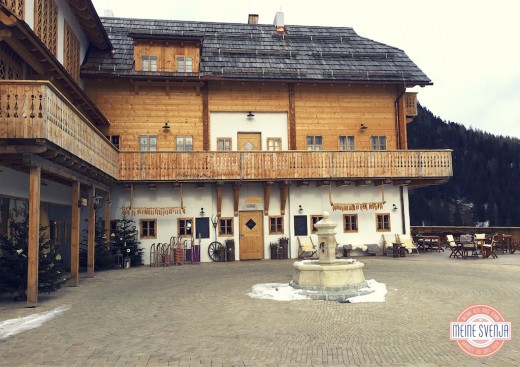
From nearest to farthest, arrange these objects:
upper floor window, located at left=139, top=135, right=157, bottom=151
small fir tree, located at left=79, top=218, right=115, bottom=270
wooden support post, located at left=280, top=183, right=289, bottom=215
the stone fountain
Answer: the stone fountain, small fir tree, located at left=79, top=218, right=115, bottom=270, wooden support post, located at left=280, top=183, right=289, bottom=215, upper floor window, located at left=139, top=135, right=157, bottom=151

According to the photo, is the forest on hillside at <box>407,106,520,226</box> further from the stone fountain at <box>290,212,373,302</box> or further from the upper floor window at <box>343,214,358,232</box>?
the stone fountain at <box>290,212,373,302</box>

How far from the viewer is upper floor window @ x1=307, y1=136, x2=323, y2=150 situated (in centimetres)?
2314

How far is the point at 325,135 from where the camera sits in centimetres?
2328

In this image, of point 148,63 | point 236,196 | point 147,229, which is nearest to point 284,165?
point 236,196

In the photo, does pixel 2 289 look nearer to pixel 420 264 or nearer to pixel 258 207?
pixel 258 207

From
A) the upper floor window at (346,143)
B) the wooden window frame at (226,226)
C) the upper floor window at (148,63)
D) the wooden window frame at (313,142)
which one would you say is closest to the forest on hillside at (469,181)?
the upper floor window at (346,143)

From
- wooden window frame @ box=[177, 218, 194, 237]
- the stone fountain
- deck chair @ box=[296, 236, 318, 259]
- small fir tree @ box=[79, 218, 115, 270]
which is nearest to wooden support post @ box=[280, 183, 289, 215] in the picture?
deck chair @ box=[296, 236, 318, 259]

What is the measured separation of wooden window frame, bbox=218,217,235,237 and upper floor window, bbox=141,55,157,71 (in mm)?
8270

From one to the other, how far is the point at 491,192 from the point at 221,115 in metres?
77.6

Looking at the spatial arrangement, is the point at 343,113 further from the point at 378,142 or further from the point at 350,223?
the point at 350,223

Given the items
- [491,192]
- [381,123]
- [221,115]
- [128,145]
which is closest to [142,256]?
[128,145]

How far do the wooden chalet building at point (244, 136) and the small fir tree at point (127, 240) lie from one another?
1.68 ft

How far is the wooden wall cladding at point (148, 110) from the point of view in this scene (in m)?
21.9

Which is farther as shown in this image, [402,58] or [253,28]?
[253,28]
